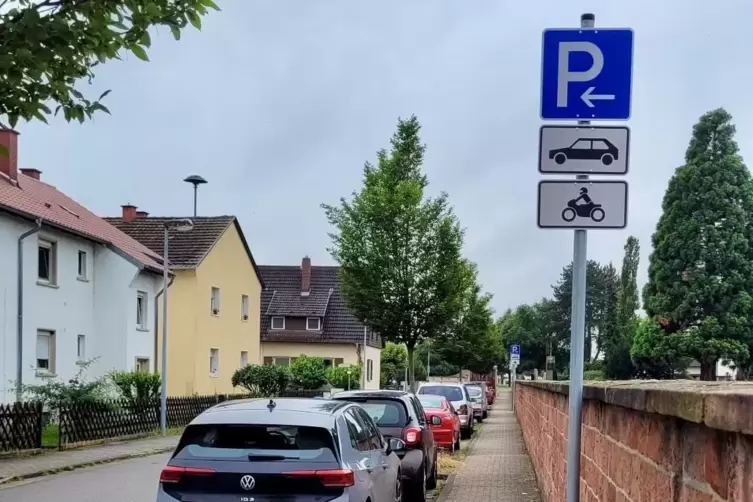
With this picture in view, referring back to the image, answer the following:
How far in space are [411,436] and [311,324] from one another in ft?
154

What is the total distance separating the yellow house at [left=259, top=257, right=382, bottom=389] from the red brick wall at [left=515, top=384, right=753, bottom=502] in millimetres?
49396

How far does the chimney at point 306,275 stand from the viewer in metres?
60.7

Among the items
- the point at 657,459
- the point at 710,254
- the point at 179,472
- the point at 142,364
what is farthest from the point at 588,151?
the point at 710,254

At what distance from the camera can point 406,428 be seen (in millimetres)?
11773

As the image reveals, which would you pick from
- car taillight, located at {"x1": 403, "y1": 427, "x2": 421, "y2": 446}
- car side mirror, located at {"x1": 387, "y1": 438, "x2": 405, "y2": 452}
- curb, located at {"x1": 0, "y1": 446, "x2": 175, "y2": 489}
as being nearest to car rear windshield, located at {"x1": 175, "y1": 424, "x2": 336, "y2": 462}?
car side mirror, located at {"x1": 387, "y1": 438, "x2": 405, "y2": 452}

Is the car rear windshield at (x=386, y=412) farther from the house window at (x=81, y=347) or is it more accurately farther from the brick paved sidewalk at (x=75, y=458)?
the house window at (x=81, y=347)

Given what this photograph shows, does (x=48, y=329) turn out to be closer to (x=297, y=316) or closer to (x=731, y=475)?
(x=731, y=475)

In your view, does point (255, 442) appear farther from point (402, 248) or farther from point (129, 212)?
point (129, 212)

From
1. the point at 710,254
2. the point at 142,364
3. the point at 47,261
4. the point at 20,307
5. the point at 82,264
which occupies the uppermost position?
the point at 710,254

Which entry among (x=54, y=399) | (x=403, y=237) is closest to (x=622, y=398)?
(x=54, y=399)

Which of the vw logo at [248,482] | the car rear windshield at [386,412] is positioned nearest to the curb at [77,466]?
the car rear windshield at [386,412]

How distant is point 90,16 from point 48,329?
22.4 metres

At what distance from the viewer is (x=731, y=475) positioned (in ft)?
8.01

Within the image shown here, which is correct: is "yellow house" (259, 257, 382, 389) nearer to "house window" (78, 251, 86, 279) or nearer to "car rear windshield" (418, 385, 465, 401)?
"house window" (78, 251, 86, 279)
